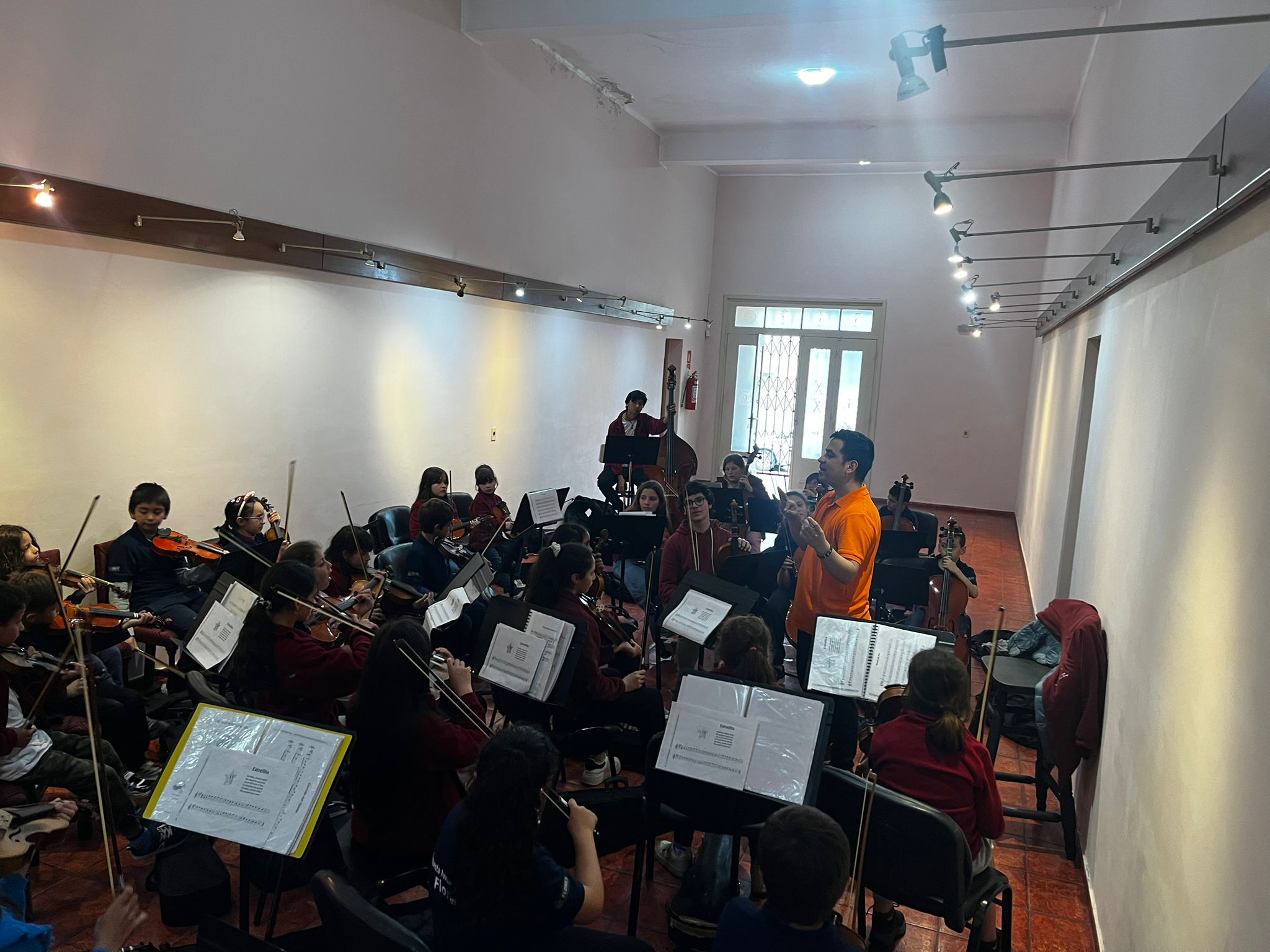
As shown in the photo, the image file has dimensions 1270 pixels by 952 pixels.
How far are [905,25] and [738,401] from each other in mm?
7023

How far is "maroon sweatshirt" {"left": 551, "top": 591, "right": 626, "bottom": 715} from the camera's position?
3.45 meters

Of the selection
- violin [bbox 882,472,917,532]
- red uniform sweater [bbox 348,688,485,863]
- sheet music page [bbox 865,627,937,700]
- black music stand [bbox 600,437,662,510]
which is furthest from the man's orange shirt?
black music stand [bbox 600,437,662,510]

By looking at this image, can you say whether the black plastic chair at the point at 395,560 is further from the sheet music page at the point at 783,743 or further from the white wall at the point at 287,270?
the sheet music page at the point at 783,743

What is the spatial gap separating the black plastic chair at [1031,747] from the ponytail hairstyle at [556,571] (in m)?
1.87

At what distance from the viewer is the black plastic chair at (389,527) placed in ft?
19.5

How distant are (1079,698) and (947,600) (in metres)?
1.69

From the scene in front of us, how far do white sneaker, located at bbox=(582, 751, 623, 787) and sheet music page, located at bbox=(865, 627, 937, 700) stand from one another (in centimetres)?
129

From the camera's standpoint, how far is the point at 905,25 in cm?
669

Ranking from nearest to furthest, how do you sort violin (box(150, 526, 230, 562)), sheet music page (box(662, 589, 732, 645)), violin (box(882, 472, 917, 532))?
1. sheet music page (box(662, 589, 732, 645))
2. violin (box(150, 526, 230, 562))
3. violin (box(882, 472, 917, 532))

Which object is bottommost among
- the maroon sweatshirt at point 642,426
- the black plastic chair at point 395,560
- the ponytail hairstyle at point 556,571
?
the black plastic chair at point 395,560

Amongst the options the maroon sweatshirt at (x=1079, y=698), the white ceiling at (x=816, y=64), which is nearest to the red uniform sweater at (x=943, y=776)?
the maroon sweatshirt at (x=1079, y=698)

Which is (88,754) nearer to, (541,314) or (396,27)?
(396,27)

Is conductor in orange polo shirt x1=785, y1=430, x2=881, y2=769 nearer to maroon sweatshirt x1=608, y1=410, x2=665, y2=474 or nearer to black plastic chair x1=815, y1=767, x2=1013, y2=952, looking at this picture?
black plastic chair x1=815, y1=767, x2=1013, y2=952

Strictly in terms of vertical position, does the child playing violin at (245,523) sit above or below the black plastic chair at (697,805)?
above
